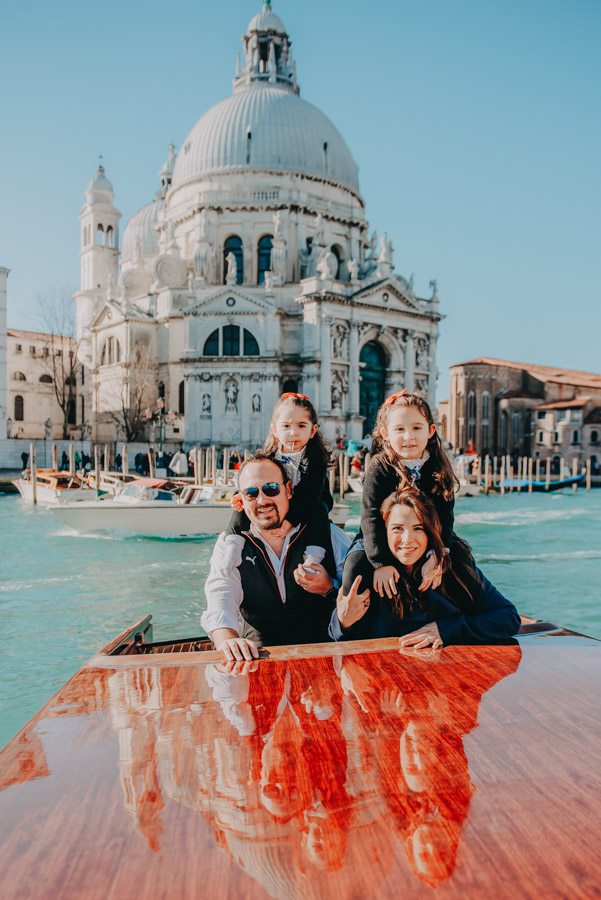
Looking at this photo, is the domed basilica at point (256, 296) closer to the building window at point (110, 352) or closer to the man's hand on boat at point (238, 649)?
the building window at point (110, 352)

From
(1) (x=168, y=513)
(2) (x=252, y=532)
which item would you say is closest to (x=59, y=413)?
(1) (x=168, y=513)

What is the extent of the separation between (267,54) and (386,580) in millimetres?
44556

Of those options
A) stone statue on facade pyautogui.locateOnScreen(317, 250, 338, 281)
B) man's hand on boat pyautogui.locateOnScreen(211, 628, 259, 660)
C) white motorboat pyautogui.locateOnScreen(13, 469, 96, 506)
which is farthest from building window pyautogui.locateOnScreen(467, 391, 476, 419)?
man's hand on boat pyautogui.locateOnScreen(211, 628, 259, 660)

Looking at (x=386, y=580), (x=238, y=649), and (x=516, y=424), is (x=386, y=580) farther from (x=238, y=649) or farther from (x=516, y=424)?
(x=516, y=424)

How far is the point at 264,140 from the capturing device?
35.9m

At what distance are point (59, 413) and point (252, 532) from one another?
43.9 m

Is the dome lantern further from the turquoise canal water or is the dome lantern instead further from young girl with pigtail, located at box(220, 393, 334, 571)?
young girl with pigtail, located at box(220, 393, 334, 571)

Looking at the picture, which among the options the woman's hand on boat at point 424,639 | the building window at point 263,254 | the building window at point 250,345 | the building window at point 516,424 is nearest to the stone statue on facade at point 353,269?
the building window at point 263,254

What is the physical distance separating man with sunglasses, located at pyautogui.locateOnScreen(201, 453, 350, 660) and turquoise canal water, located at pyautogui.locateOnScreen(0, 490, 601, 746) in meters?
2.47

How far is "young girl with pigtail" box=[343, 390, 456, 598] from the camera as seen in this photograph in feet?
9.23

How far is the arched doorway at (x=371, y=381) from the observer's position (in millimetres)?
34375

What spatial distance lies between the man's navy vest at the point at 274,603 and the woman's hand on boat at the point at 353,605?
0.24 metres

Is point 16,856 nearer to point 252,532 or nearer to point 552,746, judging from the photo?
point 552,746

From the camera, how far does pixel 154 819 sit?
1.36 m
